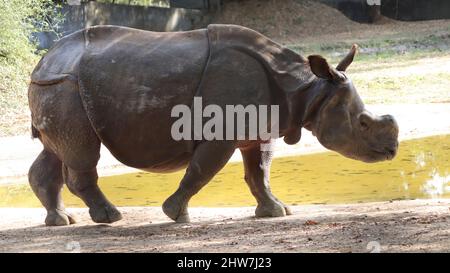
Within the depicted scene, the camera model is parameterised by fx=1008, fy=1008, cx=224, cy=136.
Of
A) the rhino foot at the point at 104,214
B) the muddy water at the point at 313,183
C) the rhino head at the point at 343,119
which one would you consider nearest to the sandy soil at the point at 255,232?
the rhino foot at the point at 104,214

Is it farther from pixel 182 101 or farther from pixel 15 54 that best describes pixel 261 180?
pixel 15 54

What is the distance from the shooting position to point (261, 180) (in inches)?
384

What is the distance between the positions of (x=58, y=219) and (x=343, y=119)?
2.97m

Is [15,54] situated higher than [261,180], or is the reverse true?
[261,180]

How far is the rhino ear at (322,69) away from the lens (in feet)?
29.4

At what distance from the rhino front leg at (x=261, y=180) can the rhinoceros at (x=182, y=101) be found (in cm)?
20

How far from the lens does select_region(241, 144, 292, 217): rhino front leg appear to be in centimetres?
966

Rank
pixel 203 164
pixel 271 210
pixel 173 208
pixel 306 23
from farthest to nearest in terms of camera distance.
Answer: pixel 306 23, pixel 271 210, pixel 173 208, pixel 203 164

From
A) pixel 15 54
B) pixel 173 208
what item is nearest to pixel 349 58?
pixel 173 208

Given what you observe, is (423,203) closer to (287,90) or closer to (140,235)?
(287,90)

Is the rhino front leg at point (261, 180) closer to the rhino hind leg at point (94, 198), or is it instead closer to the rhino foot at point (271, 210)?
the rhino foot at point (271, 210)

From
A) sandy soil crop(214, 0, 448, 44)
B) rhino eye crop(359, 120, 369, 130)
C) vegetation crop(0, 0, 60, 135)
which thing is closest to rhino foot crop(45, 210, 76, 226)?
rhino eye crop(359, 120, 369, 130)
